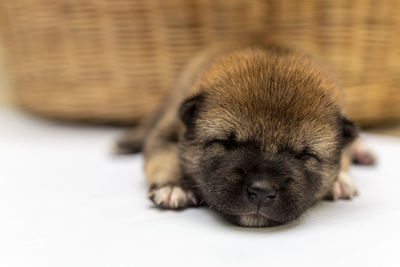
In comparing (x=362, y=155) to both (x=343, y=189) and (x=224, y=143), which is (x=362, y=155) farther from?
(x=224, y=143)

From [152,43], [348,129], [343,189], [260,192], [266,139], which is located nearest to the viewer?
[260,192]

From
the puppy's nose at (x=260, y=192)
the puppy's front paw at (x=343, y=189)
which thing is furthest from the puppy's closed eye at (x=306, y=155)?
the puppy's front paw at (x=343, y=189)

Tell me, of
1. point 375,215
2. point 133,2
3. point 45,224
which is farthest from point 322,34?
point 45,224

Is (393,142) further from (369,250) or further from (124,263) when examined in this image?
(124,263)

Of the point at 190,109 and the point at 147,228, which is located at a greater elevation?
the point at 190,109

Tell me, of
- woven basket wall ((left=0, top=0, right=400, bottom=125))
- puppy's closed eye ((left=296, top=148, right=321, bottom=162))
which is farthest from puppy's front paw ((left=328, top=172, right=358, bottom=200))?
woven basket wall ((left=0, top=0, right=400, bottom=125))

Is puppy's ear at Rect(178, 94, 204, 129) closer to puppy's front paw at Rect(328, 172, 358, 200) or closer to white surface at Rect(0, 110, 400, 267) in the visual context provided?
white surface at Rect(0, 110, 400, 267)

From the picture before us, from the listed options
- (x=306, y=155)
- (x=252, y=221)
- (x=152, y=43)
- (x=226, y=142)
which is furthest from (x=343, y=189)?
(x=152, y=43)

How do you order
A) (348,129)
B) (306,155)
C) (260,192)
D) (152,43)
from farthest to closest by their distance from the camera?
1. (152,43)
2. (348,129)
3. (306,155)
4. (260,192)
